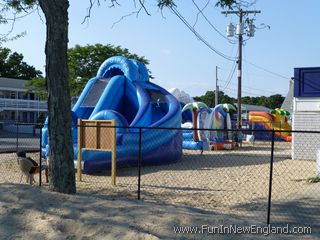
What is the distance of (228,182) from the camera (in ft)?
36.6

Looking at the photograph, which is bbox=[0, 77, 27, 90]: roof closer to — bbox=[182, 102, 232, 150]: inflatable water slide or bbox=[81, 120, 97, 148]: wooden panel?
bbox=[182, 102, 232, 150]: inflatable water slide

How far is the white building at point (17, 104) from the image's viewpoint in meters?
51.8

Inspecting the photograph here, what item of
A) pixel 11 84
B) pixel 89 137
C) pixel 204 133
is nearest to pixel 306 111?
pixel 204 133

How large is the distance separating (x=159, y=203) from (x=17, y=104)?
1872 inches

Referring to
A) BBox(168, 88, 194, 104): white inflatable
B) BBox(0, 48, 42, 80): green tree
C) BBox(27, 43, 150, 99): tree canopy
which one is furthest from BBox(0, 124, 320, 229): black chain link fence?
BBox(0, 48, 42, 80): green tree

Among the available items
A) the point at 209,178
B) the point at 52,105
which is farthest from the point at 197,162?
the point at 52,105

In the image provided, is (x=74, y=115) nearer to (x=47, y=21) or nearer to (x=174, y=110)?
(x=174, y=110)

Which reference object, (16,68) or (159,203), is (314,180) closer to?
(159,203)

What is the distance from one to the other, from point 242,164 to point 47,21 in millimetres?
10094

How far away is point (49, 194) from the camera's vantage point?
665 centimetres

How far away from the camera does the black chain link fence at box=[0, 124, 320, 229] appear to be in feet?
25.3

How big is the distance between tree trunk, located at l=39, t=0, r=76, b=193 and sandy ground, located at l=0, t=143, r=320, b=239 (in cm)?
38

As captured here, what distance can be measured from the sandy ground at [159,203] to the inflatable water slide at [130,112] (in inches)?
18.8

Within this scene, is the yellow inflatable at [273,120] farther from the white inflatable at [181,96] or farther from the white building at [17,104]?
the white building at [17,104]
